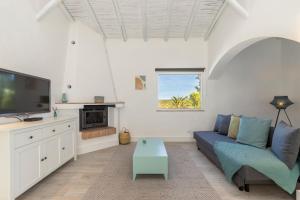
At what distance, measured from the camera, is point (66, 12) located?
4.35 m

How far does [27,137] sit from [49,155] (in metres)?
0.64

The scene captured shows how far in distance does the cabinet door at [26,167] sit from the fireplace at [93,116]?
6.74 feet

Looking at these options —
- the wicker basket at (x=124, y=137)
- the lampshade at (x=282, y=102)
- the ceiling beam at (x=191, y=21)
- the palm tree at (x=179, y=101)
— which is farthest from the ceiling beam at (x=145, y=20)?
the lampshade at (x=282, y=102)

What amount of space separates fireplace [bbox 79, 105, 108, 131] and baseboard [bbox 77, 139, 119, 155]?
462 mm

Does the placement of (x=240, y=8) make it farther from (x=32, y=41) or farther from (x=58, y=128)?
(x=58, y=128)

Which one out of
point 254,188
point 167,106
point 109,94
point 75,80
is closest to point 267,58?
point 167,106

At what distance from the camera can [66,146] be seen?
3.47 meters

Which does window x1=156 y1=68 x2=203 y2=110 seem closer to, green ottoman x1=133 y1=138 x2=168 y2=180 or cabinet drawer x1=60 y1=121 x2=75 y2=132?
cabinet drawer x1=60 y1=121 x2=75 y2=132

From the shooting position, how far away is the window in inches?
224

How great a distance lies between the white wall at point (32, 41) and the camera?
269 centimetres

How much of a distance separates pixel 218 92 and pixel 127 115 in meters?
2.78

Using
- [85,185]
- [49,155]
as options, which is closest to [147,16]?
[49,155]

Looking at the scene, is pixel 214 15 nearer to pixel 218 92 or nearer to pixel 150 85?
pixel 218 92

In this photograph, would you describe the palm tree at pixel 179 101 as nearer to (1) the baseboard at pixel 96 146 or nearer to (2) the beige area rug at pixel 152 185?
(1) the baseboard at pixel 96 146
